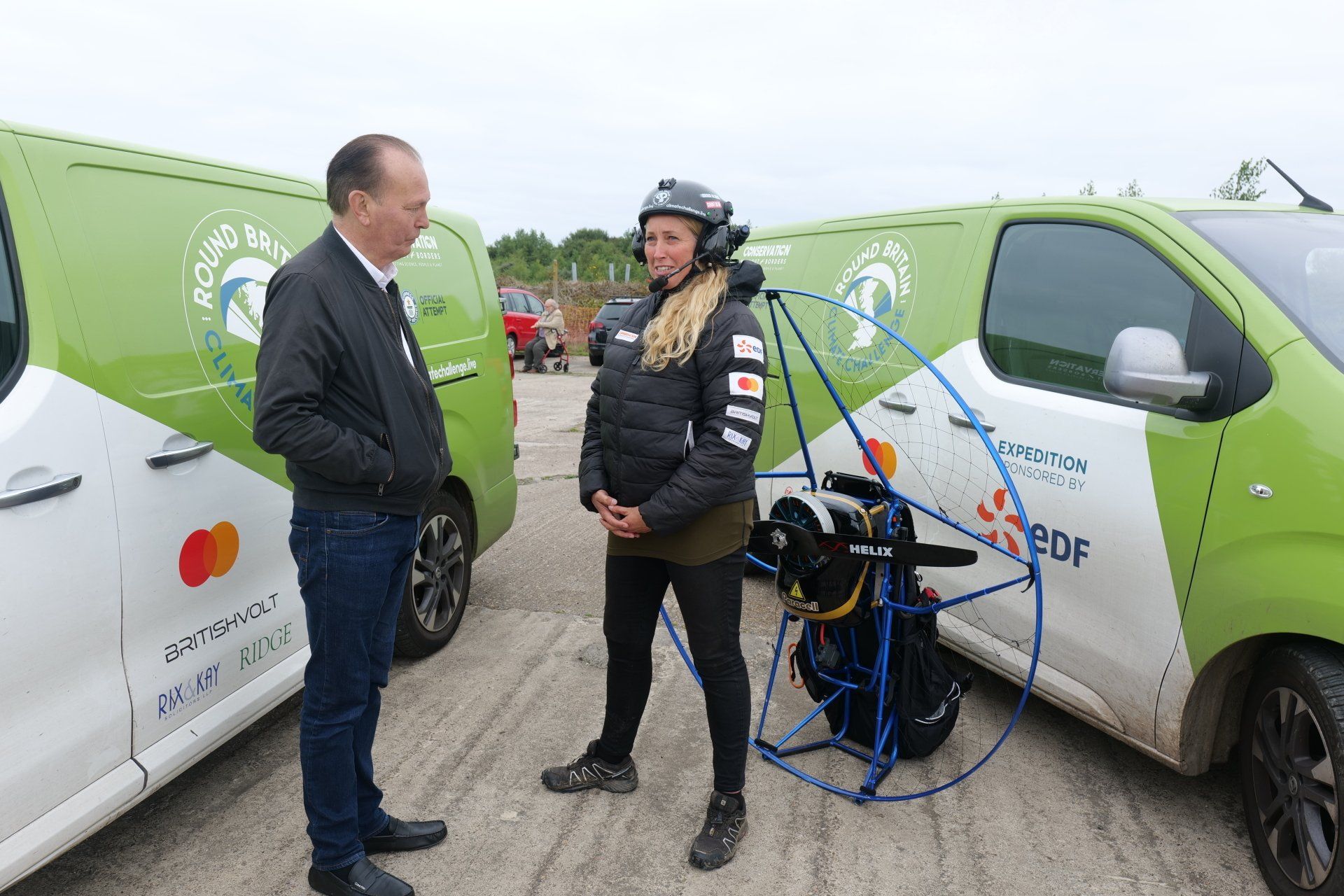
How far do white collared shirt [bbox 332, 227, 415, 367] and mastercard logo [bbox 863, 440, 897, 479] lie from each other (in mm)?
2007

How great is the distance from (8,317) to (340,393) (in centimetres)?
75

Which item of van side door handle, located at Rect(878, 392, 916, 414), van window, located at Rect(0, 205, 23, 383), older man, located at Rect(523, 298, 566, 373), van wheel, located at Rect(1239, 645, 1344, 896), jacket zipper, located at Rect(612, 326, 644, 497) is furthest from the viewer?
older man, located at Rect(523, 298, 566, 373)

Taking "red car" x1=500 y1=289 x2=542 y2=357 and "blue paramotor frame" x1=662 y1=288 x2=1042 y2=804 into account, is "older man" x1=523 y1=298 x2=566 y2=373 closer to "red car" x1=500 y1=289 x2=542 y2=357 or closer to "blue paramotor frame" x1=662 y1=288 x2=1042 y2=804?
"red car" x1=500 y1=289 x2=542 y2=357

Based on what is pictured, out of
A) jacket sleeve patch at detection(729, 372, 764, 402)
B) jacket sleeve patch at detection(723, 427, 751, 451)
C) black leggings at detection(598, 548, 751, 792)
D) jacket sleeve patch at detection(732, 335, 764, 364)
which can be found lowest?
black leggings at detection(598, 548, 751, 792)

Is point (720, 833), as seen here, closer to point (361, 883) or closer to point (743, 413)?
point (361, 883)

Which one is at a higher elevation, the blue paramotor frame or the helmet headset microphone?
the helmet headset microphone

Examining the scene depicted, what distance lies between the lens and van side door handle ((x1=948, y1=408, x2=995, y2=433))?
3.36m

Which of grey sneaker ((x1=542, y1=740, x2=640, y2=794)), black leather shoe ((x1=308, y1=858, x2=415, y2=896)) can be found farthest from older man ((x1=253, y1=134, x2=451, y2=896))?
grey sneaker ((x1=542, y1=740, x2=640, y2=794))

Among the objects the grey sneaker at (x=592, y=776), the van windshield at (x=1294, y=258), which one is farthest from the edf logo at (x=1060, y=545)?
the grey sneaker at (x=592, y=776)

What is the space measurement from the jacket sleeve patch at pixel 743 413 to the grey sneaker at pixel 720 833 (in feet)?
3.84

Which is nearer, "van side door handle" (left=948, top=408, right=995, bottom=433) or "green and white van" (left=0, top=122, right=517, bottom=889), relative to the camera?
"green and white van" (left=0, top=122, right=517, bottom=889)

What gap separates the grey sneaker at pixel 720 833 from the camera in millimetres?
2676

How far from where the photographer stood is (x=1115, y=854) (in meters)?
2.74

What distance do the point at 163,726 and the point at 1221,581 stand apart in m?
2.93
